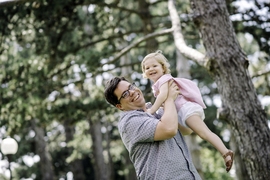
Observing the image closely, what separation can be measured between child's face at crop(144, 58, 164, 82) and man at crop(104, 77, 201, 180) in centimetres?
39

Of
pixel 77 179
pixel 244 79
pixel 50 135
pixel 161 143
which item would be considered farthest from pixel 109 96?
pixel 50 135

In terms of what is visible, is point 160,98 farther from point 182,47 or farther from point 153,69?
point 182,47

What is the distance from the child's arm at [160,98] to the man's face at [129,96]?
65 mm

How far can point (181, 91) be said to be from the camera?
9.28 feet

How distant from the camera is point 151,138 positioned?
2.33 m

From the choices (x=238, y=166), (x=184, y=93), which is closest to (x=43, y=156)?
(x=238, y=166)

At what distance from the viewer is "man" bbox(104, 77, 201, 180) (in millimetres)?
2305

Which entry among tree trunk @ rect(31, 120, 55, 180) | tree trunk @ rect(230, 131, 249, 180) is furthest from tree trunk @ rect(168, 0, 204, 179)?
tree trunk @ rect(31, 120, 55, 180)

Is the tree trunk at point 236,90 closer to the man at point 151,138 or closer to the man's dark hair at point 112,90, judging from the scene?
the man at point 151,138

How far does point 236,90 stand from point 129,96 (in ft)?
7.00

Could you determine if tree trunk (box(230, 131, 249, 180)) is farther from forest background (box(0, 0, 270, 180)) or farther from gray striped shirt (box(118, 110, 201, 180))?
gray striped shirt (box(118, 110, 201, 180))

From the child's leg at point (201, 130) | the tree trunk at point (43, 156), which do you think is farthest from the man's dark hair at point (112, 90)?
the tree trunk at point (43, 156)

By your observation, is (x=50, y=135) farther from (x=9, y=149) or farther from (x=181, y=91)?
(x=181, y=91)

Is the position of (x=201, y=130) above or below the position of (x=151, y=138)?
below
